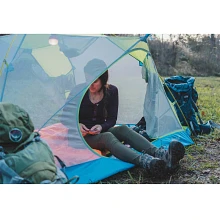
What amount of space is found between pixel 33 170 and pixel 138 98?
167 cm

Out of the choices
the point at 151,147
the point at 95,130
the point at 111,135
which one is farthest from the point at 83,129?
the point at 151,147

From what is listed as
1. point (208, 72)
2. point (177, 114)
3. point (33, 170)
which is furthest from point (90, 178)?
point (208, 72)

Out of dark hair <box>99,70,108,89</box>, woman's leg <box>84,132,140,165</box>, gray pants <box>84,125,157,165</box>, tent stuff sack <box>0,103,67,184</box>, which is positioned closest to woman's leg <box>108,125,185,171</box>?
gray pants <box>84,125,157,165</box>

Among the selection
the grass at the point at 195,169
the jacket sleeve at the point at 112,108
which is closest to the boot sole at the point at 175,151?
the grass at the point at 195,169

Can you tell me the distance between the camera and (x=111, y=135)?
210cm

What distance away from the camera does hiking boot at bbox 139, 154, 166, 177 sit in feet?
6.20

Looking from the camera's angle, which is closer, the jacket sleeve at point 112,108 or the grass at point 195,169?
the grass at point 195,169

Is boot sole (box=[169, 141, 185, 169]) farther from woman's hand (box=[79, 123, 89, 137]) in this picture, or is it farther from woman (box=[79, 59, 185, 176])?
woman's hand (box=[79, 123, 89, 137])

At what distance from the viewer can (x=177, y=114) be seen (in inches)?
114

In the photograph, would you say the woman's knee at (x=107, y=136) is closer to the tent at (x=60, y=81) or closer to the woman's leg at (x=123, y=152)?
the woman's leg at (x=123, y=152)

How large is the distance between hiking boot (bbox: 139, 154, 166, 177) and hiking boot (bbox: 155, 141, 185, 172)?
2.0 inches

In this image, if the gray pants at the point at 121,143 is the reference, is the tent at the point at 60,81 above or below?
above

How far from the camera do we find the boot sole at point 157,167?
1890 mm

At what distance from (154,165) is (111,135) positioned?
1.17ft
